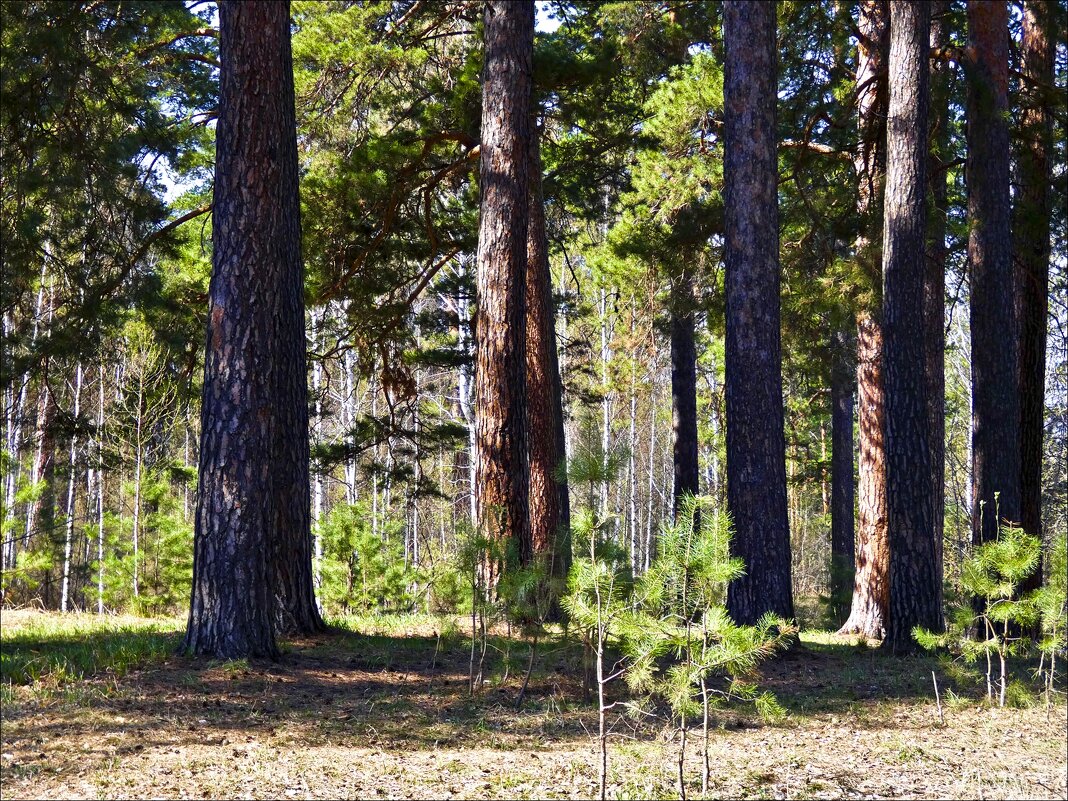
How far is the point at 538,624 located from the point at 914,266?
17.0ft

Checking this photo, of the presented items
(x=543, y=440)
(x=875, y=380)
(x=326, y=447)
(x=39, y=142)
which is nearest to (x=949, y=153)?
(x=875, y=380)

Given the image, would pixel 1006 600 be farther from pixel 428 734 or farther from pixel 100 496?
pixel 100 496

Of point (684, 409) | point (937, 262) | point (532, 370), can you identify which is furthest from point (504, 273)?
point (684, 409)

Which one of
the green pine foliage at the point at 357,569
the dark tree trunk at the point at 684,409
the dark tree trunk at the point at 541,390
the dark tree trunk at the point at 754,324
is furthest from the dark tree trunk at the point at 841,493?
the dark tree trunk at the point at 754,324

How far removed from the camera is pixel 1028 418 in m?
10.2

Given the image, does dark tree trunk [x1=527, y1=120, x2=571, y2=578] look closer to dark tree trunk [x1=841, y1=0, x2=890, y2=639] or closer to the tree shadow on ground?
the tree shadow on ground

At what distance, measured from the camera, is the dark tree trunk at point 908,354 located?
818 centimetres

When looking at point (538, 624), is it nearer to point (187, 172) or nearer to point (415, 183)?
point (415, 183)

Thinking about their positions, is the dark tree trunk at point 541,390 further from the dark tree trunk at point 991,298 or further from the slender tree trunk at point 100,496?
the slender tree trunk at point 100,496

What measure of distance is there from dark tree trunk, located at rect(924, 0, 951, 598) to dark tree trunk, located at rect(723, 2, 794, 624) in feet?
11.3

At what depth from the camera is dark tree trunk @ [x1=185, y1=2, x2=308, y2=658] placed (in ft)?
19.6

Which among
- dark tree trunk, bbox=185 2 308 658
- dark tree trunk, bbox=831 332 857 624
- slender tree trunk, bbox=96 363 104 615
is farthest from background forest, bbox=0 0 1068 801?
dark tree trunk, bbox=831 332 857 624

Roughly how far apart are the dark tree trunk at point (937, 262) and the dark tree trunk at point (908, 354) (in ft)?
5.63

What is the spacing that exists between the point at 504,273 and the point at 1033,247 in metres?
6.20
